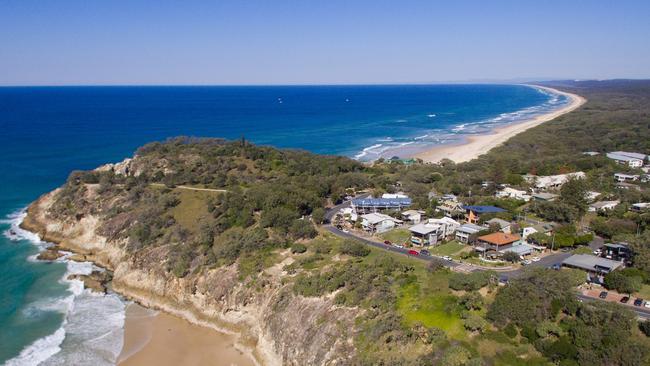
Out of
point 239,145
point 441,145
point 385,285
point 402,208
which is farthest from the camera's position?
point 441,145

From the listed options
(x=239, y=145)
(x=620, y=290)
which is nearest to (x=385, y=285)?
(x=620, y=290)

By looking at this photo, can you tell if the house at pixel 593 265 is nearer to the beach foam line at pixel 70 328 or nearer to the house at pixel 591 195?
the house at pixel 591 195

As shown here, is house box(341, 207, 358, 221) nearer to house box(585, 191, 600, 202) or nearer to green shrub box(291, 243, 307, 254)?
green shrub box(291, 243, 307, 254)

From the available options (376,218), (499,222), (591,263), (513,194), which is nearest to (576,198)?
(513,194)

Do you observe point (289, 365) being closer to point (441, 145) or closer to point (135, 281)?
point (135, 281)

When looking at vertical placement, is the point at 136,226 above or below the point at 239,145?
below

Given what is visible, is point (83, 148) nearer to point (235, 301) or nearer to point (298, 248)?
point (298, 248)
